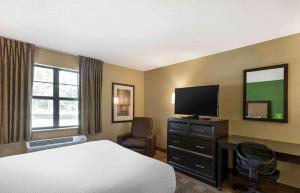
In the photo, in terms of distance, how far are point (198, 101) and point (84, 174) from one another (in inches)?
95.9

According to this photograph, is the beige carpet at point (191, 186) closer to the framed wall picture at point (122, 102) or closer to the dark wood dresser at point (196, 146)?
the dark wood dresser at point (196, 146)

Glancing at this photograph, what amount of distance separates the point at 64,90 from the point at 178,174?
3.04m

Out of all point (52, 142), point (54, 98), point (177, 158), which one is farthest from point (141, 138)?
point (54, 98)

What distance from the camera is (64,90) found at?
3.58 m

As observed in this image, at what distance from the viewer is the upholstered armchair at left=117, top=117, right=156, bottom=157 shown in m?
3.61

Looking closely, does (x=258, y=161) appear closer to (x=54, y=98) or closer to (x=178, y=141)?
(x=178, y=141)

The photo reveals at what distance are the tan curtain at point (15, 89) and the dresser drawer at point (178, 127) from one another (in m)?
2.78

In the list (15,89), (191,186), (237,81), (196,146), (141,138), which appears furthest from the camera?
(141,138)

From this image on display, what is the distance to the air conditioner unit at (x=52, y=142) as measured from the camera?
2922mm

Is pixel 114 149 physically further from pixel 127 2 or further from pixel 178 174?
pixel 127 2

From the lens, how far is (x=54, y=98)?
343cm

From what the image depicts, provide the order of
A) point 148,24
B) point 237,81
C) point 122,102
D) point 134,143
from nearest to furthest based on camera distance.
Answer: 1. point 148,24
2. point 237,81
3. point 134,143
4. point 122,102

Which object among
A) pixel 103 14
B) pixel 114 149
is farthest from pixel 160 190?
pixel 103 14

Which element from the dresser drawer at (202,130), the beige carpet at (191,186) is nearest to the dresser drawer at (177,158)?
the beige carpet at (191,186)
